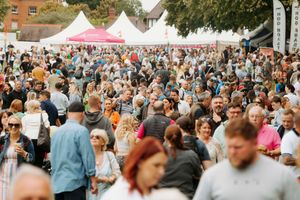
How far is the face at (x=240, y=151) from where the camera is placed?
6469mm

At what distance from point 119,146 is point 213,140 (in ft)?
6.55

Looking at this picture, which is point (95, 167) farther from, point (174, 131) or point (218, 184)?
point (218, 184)

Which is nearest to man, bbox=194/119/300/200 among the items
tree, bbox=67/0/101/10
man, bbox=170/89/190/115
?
man, bbox=170/89/190/115

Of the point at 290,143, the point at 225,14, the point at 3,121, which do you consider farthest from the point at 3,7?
the point at 290,143

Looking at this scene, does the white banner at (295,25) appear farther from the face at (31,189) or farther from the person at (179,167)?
the face at (31,189)

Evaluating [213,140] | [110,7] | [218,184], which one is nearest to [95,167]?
[213,140]

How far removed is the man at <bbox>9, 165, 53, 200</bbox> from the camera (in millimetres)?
4789

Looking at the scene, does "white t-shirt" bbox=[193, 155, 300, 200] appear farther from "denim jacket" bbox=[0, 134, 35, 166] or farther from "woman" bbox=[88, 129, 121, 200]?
"denim jacket" bbox=[0, 134, 35, 166]

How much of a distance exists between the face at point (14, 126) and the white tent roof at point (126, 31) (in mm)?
46785

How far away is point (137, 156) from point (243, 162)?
34.2 inches

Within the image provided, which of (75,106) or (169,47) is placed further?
(169,47)

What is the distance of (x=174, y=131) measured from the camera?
9.56 m

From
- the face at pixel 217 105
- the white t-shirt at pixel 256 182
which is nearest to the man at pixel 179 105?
the face at pixel 217 105

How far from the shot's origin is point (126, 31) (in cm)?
6284
